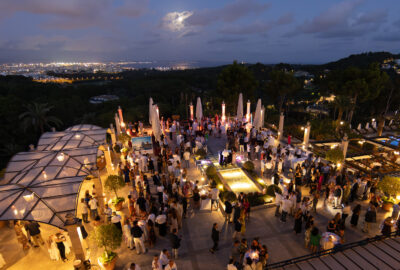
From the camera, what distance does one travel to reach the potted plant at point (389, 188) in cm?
941

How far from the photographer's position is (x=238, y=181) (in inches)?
496

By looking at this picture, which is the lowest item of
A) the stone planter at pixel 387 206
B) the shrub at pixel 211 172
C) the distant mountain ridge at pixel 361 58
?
the stone planter at pixel 387 206

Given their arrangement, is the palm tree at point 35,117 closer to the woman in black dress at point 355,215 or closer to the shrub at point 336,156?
the shrub at point 336,156

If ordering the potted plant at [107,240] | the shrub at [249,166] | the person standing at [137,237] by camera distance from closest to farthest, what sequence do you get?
the potted plant at [107,240] → the person standing at [137,237] → the shrub at [249,166]

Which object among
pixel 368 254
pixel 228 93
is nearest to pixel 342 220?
pixel 368 254

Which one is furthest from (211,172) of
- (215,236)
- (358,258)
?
(358,258)

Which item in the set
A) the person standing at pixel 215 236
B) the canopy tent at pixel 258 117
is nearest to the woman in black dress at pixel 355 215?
the person standing at pixel 215 236

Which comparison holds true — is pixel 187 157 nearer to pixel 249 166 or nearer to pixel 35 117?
pixel 249 166

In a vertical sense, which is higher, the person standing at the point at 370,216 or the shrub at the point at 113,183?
the shrub at the point at 113,183

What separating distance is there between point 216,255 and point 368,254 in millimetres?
4865

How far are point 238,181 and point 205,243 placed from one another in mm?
4955

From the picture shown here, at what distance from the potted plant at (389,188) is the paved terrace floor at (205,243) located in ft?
1.42

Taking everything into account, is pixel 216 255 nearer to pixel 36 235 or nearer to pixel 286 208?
pixel 286 208

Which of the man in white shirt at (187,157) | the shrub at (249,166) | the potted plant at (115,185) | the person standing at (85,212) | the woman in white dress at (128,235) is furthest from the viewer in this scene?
the man in white shirt at (187,157)
